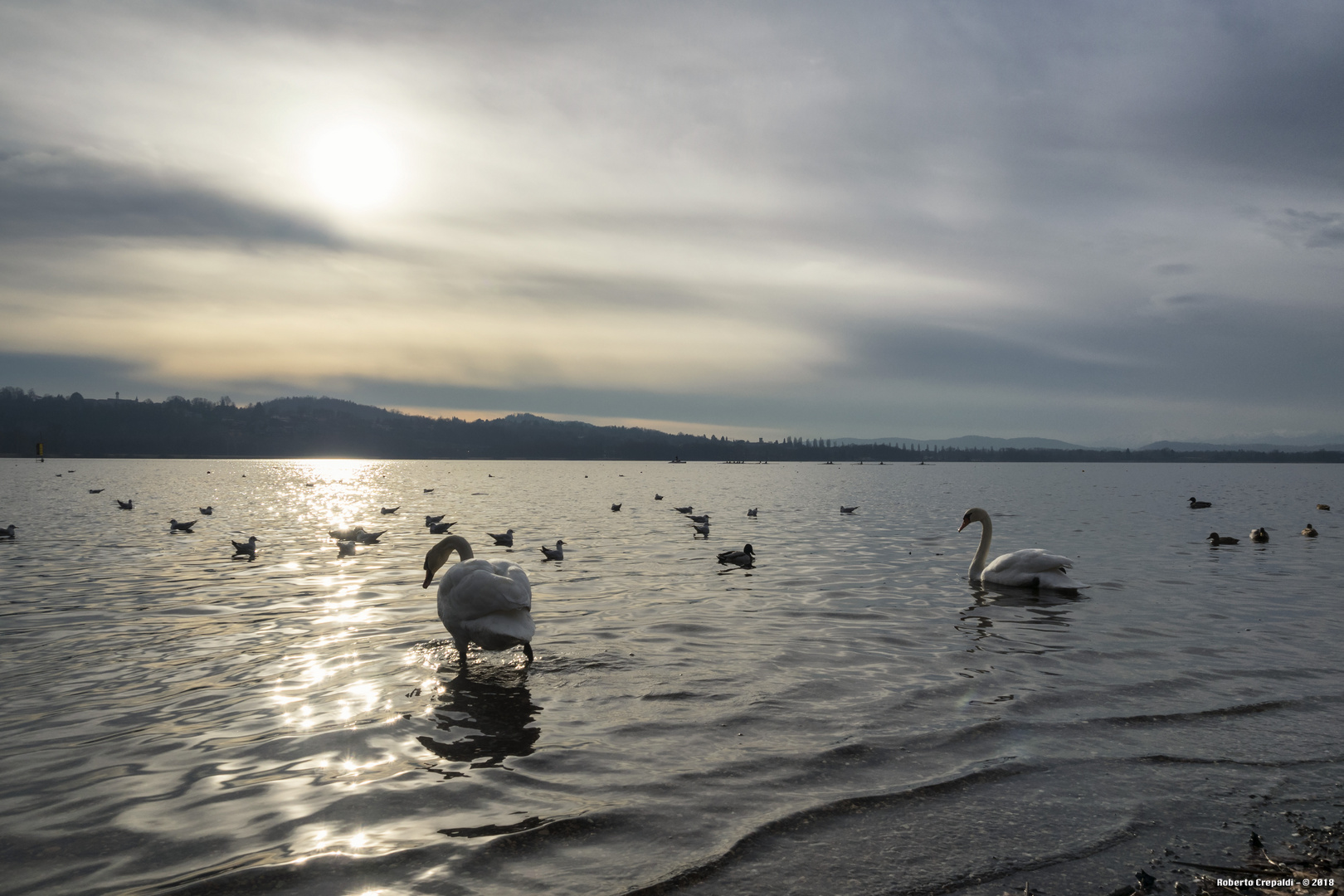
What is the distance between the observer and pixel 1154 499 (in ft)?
215

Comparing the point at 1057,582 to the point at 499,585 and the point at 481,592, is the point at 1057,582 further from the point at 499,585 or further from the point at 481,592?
the point at 481,592

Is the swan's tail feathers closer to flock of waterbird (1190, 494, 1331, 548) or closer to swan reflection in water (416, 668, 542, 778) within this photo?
swan reflection in water (416, 668, 542, 778)

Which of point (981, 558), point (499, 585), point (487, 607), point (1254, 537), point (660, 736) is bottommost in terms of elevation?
point (1254, 537)

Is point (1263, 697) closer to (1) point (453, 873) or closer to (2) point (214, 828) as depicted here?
(1) point (453, 873)

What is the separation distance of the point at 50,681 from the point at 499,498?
52512mm

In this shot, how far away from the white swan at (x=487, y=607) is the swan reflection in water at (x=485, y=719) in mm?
521

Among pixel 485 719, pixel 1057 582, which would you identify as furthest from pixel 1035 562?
pixel 485 719

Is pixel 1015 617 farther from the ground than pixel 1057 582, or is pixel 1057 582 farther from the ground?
pixel 1057 582

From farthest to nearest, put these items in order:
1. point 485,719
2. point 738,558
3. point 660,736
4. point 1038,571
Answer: point 738,558, point 1038,571, point 485,719, point 660,736

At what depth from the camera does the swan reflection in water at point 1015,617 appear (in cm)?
1272

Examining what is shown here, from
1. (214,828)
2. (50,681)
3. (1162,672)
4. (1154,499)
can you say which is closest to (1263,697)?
(1162,672)

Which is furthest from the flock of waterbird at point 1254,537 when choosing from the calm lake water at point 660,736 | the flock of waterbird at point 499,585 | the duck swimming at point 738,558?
the duck swimming at point 738,558

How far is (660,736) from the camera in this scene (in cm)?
809

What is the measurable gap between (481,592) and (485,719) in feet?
7.63
